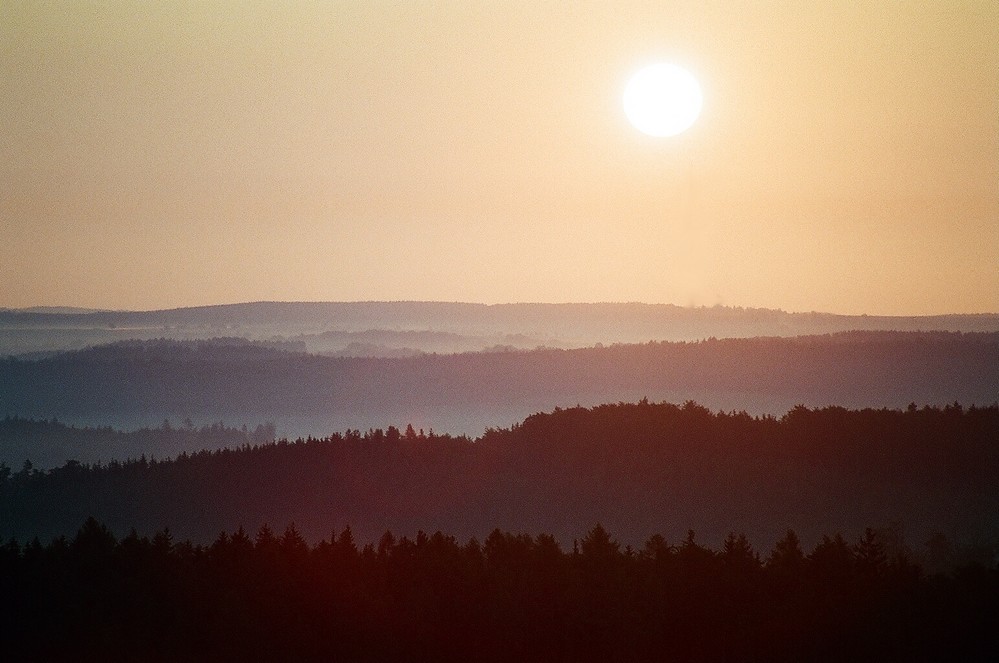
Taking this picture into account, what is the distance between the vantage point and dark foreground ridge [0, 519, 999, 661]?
42.2 m

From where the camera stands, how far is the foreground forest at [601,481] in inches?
3836

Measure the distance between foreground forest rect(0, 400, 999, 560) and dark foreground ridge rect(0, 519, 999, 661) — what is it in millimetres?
37215

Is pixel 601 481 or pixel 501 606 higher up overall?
pixel 501 606

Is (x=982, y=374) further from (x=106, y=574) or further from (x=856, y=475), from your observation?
(x=106, y=574)

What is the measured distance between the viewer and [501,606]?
1845 inches

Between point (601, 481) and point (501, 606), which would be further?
point (601, 481)

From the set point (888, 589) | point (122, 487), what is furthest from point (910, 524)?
point (122, 487)

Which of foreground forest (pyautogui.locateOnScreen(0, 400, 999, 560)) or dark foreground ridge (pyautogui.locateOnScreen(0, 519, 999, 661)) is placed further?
foreground forest (pyautogui.locateOnScreen(0, 400, 999, 560))

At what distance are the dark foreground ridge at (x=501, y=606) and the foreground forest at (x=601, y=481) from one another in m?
37.2

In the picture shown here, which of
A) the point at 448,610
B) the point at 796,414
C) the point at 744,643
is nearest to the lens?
the point at 744,643

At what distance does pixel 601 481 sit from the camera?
110 m

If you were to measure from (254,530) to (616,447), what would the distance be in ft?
134

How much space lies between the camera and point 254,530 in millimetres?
126562

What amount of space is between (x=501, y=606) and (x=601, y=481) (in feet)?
209
